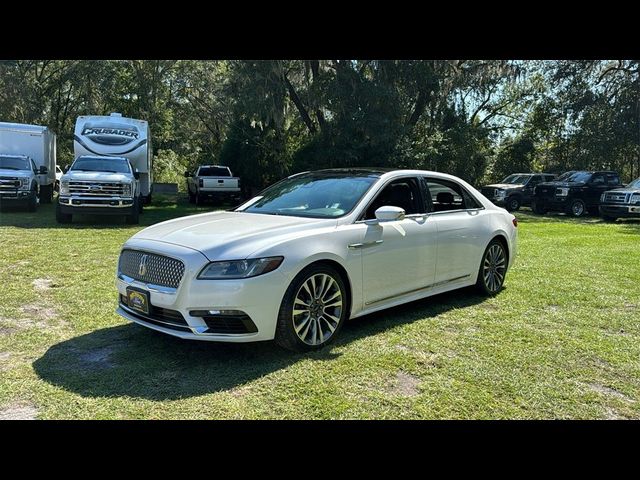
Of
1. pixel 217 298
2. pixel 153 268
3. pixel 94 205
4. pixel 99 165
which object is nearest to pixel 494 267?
pixel 217 298

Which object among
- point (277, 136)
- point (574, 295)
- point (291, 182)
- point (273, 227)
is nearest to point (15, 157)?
point (277, 136)

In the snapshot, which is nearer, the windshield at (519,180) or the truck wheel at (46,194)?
the truck wheel at (46,194)

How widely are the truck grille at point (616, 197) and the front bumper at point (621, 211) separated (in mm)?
190

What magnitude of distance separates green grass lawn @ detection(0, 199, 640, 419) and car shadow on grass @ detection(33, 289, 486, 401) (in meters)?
0.01

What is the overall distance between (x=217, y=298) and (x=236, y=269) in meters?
0.26

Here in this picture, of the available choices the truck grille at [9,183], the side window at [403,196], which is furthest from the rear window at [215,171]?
the side window at [403,196]

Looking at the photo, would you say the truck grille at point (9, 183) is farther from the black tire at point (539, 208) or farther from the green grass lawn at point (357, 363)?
the black tire at point (539, 208)

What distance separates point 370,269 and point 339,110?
16405 millimetres

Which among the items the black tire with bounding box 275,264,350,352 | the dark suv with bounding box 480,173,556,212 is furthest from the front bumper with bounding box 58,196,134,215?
the dark suv with bounding box 480,173,556,212

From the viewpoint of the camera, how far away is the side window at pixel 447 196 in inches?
223

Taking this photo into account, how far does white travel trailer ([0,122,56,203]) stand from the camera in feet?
60.3

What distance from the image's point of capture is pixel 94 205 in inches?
525
